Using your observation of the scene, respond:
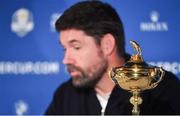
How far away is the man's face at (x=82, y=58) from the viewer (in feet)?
4.21

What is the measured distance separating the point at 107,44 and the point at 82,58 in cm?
10

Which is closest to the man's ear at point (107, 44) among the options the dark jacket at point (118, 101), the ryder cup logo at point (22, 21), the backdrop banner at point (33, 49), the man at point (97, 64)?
the man at point (97, 64)

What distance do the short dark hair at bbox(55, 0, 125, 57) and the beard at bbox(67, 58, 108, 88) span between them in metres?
0.08

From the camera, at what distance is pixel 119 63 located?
1.38m

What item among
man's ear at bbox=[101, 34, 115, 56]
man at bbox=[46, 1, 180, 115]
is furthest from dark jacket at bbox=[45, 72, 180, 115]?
man's ear at bbox=[101, 34, 115, 56]

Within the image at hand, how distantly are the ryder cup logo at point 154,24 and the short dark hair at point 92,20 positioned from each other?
0.23 metres

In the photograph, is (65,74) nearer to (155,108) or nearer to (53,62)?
(53,62)

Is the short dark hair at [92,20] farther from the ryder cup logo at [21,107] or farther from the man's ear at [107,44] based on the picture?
the ryder cup logo at [21,107]

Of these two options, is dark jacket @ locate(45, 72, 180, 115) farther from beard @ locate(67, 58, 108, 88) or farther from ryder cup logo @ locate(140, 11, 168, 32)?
ryder cup logo @ locate(140, 11, 168, 32)

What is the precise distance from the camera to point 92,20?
1307 mm

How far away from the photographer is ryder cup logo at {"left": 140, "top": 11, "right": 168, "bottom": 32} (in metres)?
1.56

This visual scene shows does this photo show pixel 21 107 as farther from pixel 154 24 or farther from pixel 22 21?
pixel 154 24

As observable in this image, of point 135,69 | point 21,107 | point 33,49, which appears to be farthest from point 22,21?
point 135,69

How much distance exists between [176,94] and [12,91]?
0.61 metres
